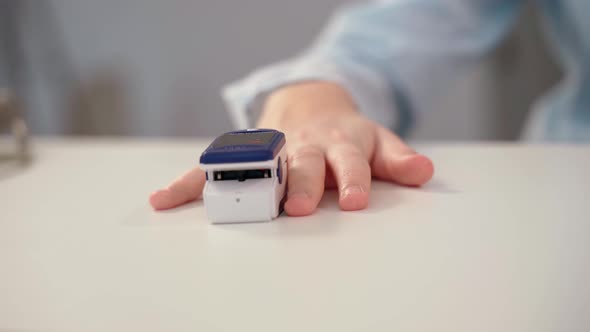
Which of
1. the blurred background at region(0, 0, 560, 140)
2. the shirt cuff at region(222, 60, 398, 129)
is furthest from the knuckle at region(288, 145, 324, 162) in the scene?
the blurred background at region(0, 0, 560, 140)

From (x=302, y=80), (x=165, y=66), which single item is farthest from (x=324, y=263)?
(x=165, y=66)

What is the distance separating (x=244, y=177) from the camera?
43cm

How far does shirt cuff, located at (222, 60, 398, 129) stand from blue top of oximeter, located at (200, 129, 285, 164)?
0.26m

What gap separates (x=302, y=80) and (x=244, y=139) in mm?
289

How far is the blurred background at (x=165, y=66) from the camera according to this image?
1540 millimetres

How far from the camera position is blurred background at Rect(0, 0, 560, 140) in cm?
154

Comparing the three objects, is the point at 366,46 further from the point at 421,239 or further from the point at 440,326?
the point at 440,326

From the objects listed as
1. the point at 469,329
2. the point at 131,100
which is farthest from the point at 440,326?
the point at 131,100

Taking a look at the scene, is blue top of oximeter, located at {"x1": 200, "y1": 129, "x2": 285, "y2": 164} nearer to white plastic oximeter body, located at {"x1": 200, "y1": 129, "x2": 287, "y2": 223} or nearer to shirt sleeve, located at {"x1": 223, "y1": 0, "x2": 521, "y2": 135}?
white plastic oximeter body, located at {"x1": 200, "y1": 129, "x2": 287, "y2": 223}

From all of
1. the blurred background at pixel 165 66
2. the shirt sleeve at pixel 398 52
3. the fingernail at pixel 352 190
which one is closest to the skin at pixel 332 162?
the fingernail at pixel 352 190

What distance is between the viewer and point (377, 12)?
2.86ft

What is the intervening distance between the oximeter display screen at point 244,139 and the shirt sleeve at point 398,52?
0.28 m

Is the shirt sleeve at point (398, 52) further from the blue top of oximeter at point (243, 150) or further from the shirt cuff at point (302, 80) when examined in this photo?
the blue top of oximeter at point (243, 150)

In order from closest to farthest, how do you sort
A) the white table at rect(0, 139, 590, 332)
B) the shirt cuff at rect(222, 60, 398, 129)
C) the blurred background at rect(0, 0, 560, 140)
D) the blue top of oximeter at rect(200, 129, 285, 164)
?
the white table at rect(0, 139, 590, 332) → the blue top of oximeter at rect(200, 129, 285, 164) → the shirt cuff at rect(222, 60, 398, 129) → the blurred background at rect(0, 0, 560, 140)
